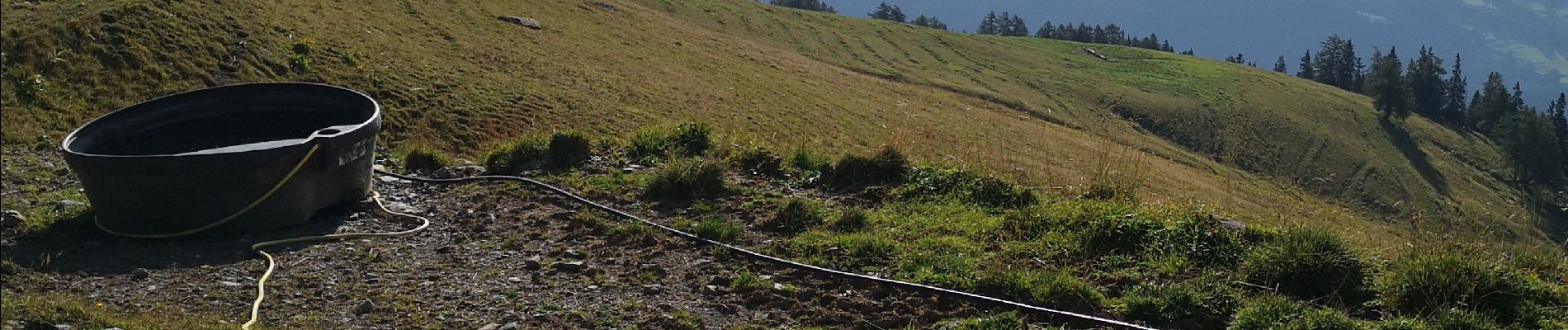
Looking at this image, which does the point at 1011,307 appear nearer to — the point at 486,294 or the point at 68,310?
the point at 486,294

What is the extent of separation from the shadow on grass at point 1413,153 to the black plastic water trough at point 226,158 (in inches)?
3385

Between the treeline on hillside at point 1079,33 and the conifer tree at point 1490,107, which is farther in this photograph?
the treeline on hillside at point 1079,33

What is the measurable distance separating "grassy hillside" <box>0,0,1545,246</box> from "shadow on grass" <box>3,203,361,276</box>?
5.20 m

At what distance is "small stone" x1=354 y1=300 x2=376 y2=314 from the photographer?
708cm

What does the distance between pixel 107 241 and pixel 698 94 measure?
27.8m

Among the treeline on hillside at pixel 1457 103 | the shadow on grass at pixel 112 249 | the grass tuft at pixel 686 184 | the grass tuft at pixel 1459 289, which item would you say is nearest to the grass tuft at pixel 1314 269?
the grass tuft at pixel 1459 289

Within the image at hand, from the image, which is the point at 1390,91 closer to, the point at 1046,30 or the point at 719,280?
the point at 1046,30

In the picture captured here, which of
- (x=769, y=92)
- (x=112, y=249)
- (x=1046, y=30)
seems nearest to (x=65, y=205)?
(x=112, y=249)

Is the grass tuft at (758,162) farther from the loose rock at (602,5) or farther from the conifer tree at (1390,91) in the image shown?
the conifer tree at (1390,91)

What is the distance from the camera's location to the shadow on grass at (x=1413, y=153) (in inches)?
3322

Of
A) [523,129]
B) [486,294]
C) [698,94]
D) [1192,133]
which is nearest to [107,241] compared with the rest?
[486,294]

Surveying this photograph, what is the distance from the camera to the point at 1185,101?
285 ft

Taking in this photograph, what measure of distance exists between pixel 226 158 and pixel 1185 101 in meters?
86.5

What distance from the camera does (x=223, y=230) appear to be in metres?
8.91
